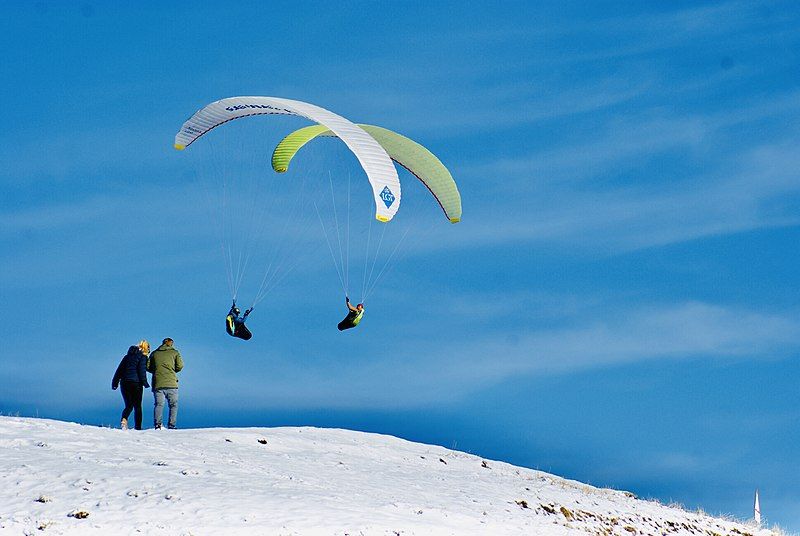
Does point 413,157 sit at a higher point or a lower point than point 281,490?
higher

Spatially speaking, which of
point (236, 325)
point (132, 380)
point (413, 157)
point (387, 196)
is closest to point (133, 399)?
point (132, 380)

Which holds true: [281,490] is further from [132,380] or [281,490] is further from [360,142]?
[360,142]

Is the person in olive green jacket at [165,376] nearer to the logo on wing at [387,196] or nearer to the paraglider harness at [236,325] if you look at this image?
the paraglider harness at [236,325]

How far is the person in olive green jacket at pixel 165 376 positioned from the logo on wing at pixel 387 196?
5638 mm

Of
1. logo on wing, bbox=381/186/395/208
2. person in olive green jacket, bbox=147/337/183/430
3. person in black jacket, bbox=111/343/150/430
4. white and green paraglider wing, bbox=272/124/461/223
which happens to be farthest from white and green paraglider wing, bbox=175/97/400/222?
person in black jacket, bbox=111/343/150/430

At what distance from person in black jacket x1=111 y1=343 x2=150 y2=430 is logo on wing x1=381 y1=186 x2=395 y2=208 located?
628 cm

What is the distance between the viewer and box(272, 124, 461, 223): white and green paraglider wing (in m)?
Answer: 28.0

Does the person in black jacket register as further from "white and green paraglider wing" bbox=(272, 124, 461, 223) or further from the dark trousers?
"white and green paraglider wing" bbox=(272, 124, 461, 223)

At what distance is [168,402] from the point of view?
80.0ft

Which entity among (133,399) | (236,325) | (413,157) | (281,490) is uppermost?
(413,157)

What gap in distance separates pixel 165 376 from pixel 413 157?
862 centimetres

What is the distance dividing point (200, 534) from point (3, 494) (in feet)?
10.9

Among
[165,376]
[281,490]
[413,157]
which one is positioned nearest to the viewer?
[281,490]

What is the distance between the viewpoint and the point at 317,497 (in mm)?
18016
